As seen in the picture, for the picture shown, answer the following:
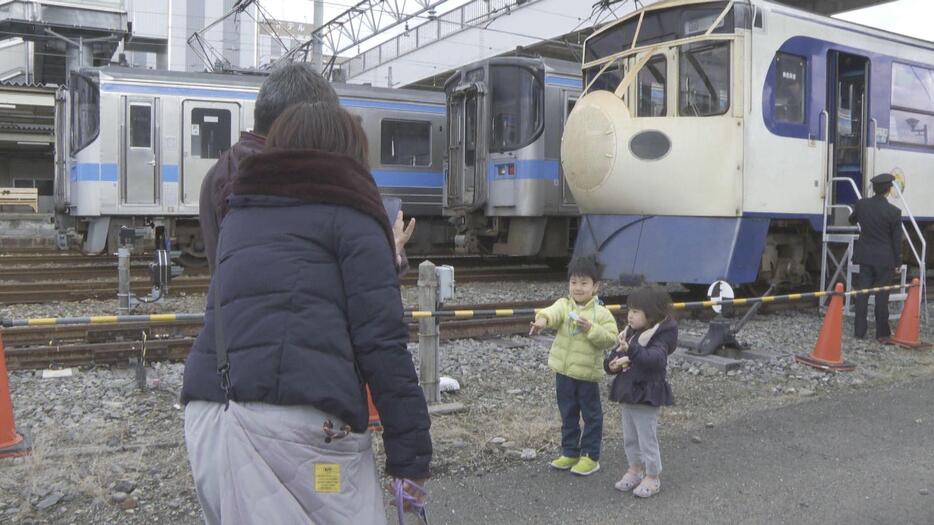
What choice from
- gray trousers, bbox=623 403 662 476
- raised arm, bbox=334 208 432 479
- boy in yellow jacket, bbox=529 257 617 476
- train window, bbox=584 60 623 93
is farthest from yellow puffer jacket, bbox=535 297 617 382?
train window, bbox=584 60 623 93

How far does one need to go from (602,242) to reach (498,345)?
233 cm

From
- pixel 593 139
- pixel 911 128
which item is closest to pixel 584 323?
pixel 593 139

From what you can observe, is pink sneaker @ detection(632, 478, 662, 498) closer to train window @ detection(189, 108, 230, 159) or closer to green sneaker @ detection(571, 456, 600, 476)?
green sneaker @ detection(571, 456, 600, 476)

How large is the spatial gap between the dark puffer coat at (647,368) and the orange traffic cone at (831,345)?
363 cm

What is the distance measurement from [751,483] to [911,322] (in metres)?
5.03

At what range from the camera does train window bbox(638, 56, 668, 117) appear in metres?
9.05

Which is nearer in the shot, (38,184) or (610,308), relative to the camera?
(610,308)

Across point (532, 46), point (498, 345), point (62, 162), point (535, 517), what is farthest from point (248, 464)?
point (532, 46)

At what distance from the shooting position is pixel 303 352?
196 centimetres

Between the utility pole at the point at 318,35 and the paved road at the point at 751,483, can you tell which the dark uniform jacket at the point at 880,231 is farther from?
the utility pole at the point at 318,35

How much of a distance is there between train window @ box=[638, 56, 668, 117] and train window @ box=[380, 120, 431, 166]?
6.53 m

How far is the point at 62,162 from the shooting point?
46.8 ft

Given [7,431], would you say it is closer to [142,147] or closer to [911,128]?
[142,147]

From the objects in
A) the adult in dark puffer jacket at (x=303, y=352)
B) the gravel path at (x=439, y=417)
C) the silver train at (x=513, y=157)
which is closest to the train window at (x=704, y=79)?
the gravel path at (x=439, y=417)
